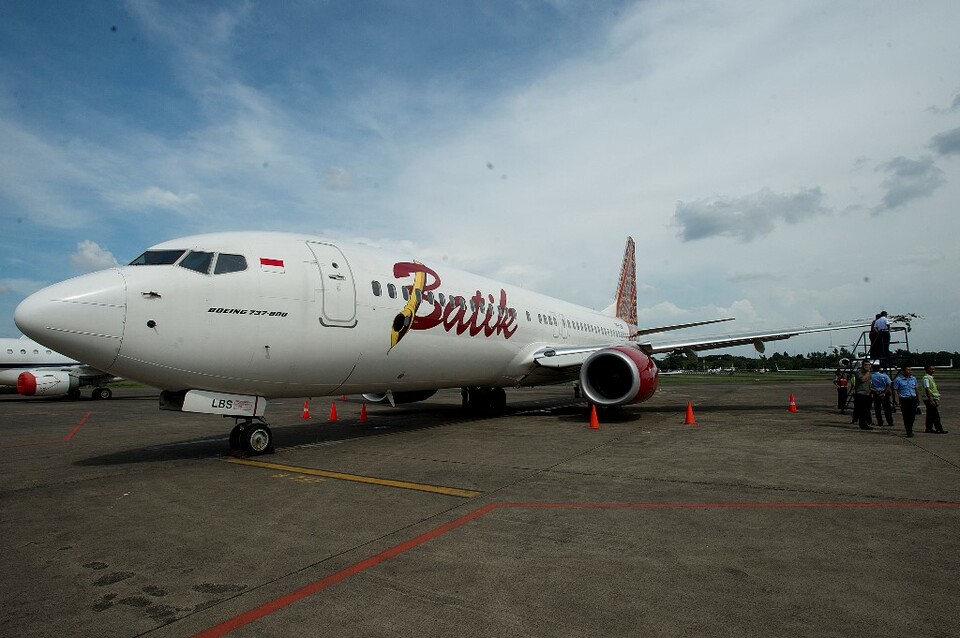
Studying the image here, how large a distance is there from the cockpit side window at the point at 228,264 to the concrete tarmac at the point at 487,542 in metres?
2.77

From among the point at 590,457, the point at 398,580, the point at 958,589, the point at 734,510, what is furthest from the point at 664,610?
the point at 590,457

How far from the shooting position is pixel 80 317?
645cm

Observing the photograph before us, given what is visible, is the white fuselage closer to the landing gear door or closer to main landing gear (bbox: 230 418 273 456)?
the landing gear door

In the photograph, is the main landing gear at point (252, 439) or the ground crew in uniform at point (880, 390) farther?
the ground crew in uniform at point (880, 390)

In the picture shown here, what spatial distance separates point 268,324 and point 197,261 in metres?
1.28

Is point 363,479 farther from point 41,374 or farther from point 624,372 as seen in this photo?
point 41,374

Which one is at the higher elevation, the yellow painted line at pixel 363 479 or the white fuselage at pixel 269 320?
the white fuselage at pixel 269 320

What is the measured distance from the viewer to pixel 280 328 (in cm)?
798

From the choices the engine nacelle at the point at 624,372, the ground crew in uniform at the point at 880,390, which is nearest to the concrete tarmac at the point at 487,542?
the ground crew in uniform at the point at 880,390

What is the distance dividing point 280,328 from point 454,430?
4997mm

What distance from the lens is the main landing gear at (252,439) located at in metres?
8.27

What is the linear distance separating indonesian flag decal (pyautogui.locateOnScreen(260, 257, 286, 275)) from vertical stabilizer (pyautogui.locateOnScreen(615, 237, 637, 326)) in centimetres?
2114

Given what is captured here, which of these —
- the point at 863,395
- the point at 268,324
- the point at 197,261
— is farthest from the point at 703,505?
the point at 863,395

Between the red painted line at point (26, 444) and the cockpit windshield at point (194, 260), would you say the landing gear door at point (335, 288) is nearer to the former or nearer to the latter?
the cockpit windshield at point (194, 260)
